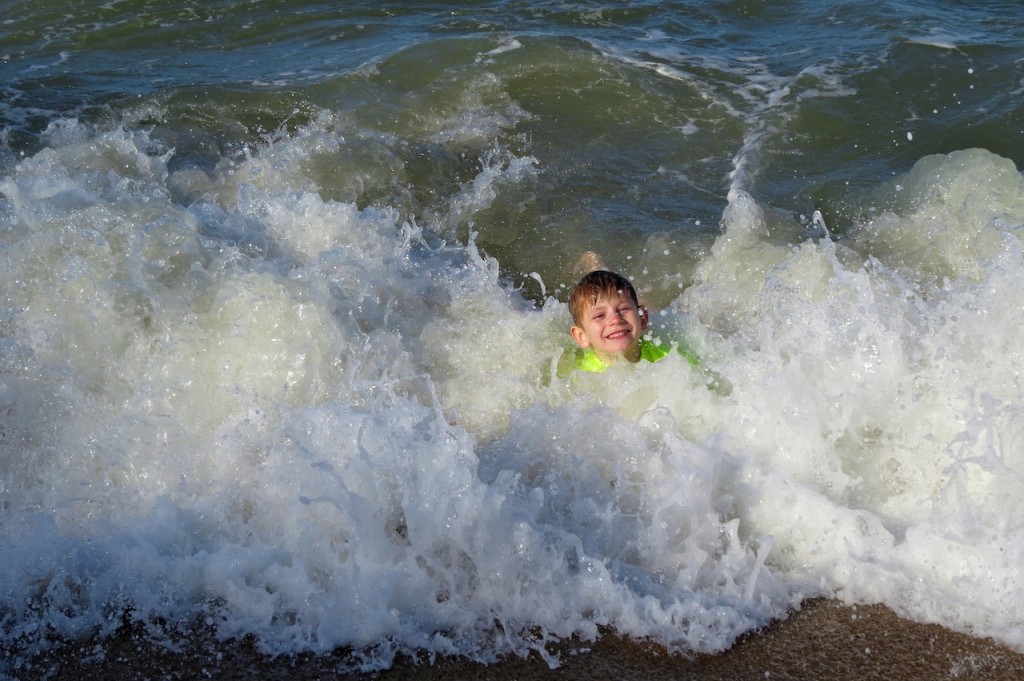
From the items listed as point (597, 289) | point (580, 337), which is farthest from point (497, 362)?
point (597, 289)

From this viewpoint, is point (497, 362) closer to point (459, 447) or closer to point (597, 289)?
point (597, 289)

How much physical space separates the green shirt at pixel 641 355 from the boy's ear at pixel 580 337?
4 centimetres

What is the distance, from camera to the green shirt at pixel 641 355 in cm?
474

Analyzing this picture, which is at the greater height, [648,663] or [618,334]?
[618,334]

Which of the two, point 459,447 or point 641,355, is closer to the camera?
point 459,447

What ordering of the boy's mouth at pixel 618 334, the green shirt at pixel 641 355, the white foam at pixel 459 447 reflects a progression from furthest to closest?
the green shirt at pixel 641 355 < the boy's mouth at pixel 618 334 < the white foam at pixel 459 447

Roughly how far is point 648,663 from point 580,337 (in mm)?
1883

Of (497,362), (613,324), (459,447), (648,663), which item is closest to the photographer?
(648,663)

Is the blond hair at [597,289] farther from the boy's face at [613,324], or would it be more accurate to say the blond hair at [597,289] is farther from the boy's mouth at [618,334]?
the boy's mouth at [618,334]

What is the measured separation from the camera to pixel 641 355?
4.76m

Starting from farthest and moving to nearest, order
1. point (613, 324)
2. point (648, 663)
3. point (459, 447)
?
point (613, 324) → point (459, 447) → point (648, 663)

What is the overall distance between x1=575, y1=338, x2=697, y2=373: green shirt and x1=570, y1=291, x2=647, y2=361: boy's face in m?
0.06

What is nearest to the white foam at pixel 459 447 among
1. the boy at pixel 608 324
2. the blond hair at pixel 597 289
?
the boy at pixel 608 324

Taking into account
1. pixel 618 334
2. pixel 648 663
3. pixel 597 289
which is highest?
pixel 597 289
